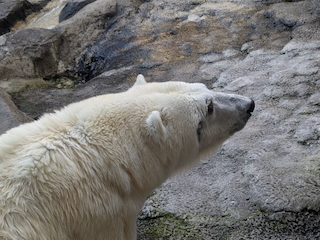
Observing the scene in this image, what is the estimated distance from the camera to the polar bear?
1865 mm

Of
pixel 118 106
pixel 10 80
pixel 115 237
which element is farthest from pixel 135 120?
pixel 10 80

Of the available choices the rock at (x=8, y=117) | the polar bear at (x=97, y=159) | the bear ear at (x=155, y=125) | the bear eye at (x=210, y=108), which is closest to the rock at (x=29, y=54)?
the rock at (x=8, y=117)

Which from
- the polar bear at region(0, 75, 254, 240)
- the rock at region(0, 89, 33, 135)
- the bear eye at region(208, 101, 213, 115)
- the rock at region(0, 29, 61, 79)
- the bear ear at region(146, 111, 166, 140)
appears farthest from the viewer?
the rock at region(0, 29, 61, 79)

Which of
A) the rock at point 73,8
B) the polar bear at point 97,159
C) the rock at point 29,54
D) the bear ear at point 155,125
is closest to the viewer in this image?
the polar bear at point 97,159

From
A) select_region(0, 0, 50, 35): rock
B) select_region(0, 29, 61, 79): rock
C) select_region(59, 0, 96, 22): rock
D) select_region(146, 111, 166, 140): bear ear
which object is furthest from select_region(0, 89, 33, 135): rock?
select_region(0, 0, 50, 35): rock

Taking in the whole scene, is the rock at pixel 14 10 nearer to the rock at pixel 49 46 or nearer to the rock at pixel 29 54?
the rock at pixel 49 46

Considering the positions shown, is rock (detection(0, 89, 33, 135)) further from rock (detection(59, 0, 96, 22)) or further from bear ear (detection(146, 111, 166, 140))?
rock (detection(59, 0, 96, 22))

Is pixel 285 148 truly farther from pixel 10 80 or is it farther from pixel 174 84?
pixel 10 80

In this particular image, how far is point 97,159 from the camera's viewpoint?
2.06 m

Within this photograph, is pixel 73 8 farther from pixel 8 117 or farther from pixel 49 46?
pixel 8 117

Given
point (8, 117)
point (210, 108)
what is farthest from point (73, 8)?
point (210, 108)

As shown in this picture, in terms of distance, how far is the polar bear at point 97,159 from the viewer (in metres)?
1.87

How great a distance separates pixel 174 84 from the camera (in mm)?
2562

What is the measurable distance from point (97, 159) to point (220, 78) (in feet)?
10.5
